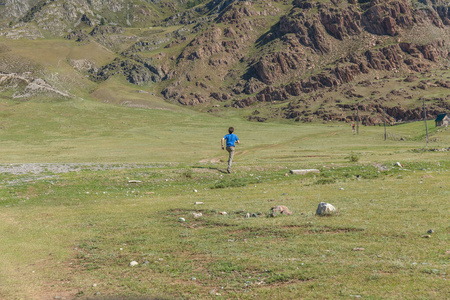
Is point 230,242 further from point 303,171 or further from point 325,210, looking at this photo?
point 303,171

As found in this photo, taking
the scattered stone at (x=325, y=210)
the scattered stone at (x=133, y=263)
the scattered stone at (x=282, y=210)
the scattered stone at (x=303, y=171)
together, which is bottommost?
the scattered stone at (x=303, y=171)

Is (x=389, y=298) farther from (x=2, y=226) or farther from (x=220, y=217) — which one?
(x=2, y=226)

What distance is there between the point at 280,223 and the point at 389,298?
647 centimetres

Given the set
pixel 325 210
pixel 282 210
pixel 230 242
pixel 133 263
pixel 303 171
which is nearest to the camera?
pixel 133 263

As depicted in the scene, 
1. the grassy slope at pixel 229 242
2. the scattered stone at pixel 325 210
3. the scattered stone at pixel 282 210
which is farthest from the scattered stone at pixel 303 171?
the scattered stone at pixel 325 210

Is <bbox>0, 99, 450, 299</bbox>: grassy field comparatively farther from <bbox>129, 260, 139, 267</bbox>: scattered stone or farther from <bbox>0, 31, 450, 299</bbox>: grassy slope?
<bbox>129, 260, 139, 267</bbox>: scattered stone

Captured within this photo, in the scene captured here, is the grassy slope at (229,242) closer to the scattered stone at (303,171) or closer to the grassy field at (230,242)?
the grassy field at (230,242)

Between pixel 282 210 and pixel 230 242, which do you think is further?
pixel 282 210

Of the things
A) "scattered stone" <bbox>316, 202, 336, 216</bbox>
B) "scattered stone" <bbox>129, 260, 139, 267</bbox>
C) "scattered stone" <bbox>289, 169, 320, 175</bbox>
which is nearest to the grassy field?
"scattered stone" <bbox>129, 260, 139, 267</bbox>

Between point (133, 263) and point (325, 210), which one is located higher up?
point (325, 210)

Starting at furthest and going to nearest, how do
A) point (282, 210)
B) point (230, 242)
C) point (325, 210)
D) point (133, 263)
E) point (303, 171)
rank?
point (303, 171) < point (282, 210) < point (325, 210) < point (230, 242) < point (133, 263)

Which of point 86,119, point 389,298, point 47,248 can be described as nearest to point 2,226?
point 47,248

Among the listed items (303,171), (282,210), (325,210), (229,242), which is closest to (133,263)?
(229,242)

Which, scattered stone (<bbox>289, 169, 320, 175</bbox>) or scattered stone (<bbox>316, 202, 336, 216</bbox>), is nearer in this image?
scattered stone (<bbox>316, 202, 336, 216</bbox>)
